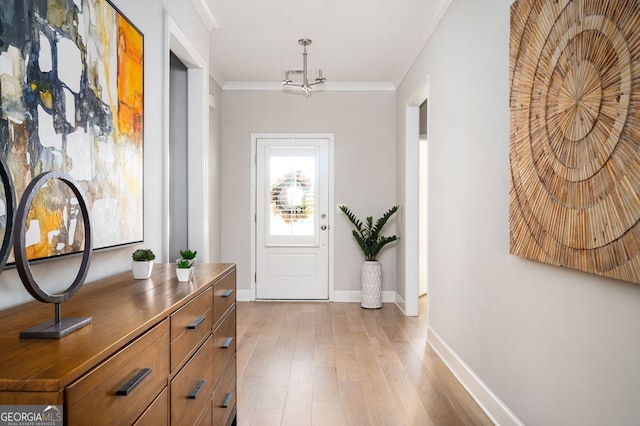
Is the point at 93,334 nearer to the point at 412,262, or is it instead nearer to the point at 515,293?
the point at 515,293

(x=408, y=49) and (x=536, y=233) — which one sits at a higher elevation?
(x=408, y=49)

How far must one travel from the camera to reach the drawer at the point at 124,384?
2.80ft

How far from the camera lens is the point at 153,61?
2449 millimetres

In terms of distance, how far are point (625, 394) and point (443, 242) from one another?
2.08 metres

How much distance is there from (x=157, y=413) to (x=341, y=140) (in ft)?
15.4

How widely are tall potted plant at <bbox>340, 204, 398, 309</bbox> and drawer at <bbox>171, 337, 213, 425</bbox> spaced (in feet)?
11.7

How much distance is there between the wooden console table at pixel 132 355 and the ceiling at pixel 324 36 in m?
2.38

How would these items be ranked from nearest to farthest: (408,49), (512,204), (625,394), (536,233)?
1. (625,394)
2. (536,233)
3. (512,204)
4. (408,49)

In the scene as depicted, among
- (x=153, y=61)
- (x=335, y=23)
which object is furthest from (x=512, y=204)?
(x=335, y=23)

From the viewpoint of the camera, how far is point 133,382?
3.49 feet

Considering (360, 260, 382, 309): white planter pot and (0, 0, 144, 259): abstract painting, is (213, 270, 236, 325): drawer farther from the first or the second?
(360, 260, 382, 309): white planter pot

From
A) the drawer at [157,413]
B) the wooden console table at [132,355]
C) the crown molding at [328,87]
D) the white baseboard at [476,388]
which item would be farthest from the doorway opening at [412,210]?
the drawer at [157,413]

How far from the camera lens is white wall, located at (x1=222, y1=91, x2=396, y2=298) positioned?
5.62 metres

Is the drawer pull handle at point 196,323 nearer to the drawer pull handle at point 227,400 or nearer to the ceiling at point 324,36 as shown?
the drawer pull handle at point 227,400
